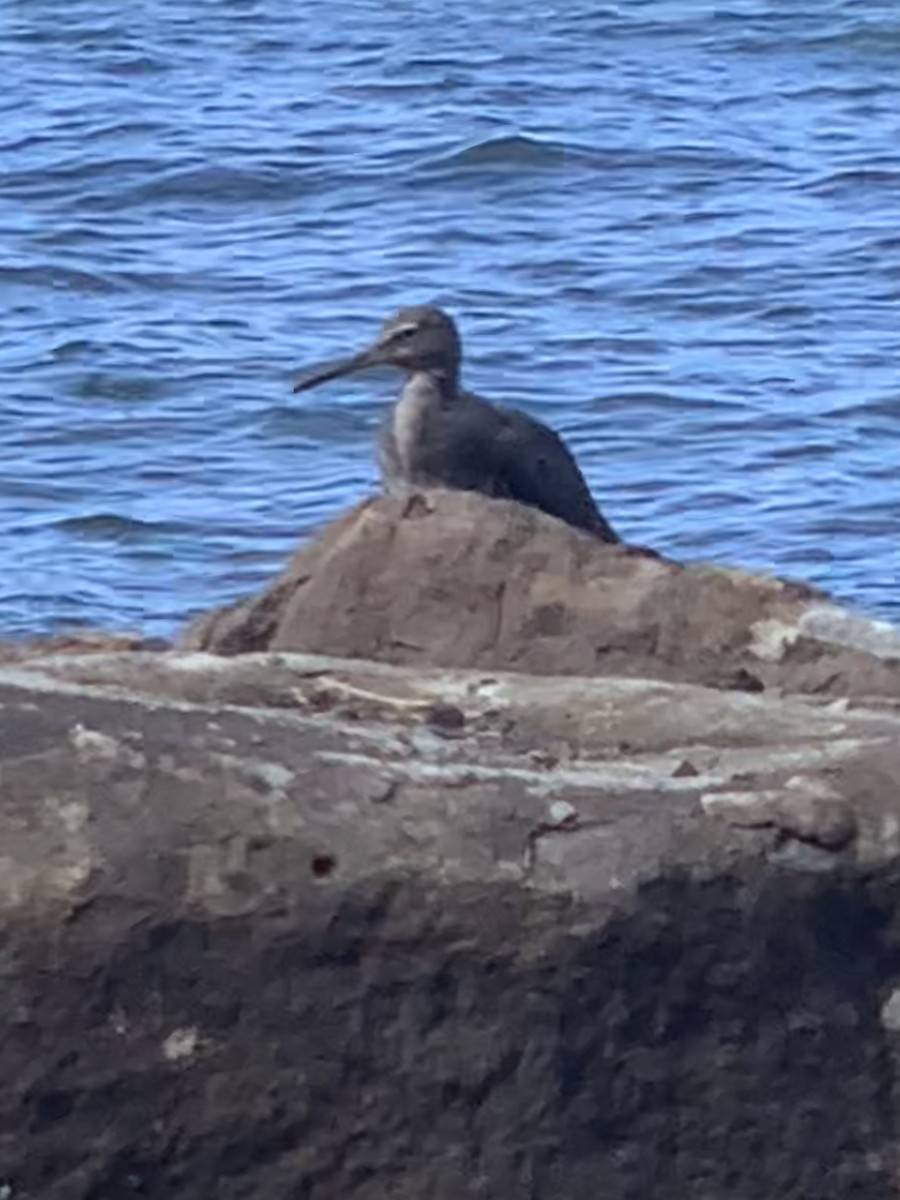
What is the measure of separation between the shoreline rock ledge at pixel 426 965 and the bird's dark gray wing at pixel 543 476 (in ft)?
11.7

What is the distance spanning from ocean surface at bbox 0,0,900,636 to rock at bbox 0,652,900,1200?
5017 mm

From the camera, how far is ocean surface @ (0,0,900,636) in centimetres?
1045

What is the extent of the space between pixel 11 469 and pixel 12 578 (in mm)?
1242

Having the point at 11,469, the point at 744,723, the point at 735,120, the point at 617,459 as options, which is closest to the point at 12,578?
the point at 11,469

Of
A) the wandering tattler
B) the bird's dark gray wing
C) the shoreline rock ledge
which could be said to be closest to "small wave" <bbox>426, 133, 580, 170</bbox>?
the wandering tattler

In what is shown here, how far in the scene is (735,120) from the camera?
15555 millimetres

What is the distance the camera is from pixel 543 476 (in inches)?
319

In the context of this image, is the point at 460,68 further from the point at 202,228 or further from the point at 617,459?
the point at 617,459

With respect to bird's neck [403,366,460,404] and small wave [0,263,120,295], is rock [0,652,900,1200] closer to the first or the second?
bird's neck [403,366,460,404]

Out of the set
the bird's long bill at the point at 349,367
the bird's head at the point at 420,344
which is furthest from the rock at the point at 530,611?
the bird's long bill at the point at 349,367

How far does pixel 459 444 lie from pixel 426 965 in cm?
427

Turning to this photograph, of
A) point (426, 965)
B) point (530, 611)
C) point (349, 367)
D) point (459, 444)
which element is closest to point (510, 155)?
point (349, 367)

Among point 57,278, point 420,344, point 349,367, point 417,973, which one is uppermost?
point 417,973

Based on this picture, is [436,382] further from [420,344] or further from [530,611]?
[530,611]
